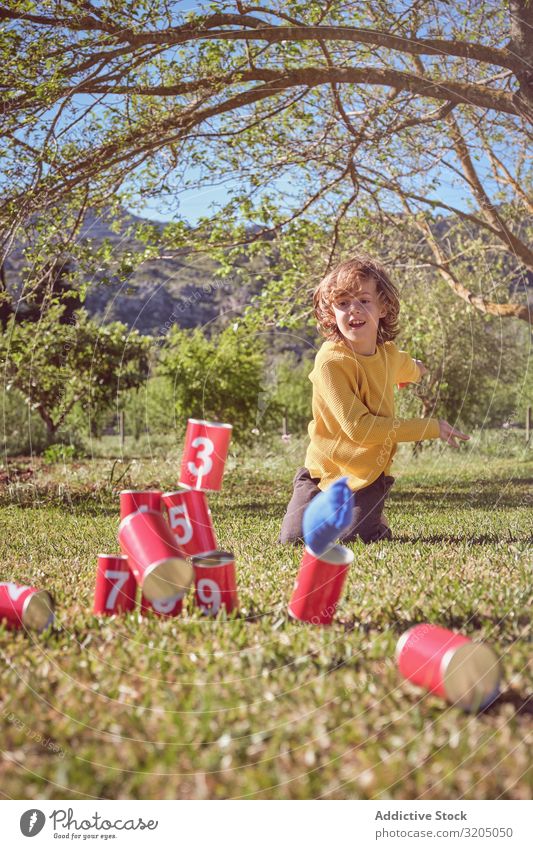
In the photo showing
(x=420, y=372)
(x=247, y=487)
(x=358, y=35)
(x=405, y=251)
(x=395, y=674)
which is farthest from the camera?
(x=405, y=251)

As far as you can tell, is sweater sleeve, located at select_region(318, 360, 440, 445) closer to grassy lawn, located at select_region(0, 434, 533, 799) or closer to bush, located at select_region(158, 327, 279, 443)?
grassy lawn, located at select_region(0, 434, 533, 799)

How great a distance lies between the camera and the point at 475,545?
4059 millimetres

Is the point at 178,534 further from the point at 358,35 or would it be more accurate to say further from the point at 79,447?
the point at 79,447

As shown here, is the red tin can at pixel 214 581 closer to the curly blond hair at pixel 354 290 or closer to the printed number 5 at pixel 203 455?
the printed number 5 at pixel 203 455

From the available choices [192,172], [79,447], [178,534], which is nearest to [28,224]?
[192,172]

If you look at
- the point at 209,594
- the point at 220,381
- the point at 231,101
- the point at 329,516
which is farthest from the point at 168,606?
the point at 220,381

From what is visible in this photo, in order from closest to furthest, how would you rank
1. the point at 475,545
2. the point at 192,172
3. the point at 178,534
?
the point at 178,534
the point at 475,545
the point at 192,172

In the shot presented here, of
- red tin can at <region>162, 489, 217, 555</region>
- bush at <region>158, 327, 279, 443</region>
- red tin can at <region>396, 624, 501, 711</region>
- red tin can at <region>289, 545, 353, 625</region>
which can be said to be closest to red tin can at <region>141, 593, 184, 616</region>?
red tin can at <region>162, 489, 217, 555</region>

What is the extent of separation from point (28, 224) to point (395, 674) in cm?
477

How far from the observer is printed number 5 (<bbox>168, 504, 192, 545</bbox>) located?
120 inches

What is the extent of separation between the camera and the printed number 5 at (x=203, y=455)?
3.10 meters

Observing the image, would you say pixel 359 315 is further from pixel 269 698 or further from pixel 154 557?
pixel 269 698

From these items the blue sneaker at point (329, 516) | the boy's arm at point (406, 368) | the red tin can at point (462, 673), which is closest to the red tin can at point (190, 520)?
the blue sneaker at point (329, 516)

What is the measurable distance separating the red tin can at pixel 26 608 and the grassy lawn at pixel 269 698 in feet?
0.19
